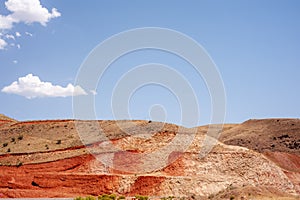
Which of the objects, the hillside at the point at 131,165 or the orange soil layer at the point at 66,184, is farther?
the hillside at the point at 131,165

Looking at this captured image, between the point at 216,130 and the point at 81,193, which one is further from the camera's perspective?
the point at 216,130

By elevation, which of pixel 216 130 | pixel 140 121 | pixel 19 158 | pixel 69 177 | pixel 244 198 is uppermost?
pixel 216 130

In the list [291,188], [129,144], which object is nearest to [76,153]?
[129,144]

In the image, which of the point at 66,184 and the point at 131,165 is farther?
the point at 131,165

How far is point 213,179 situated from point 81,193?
42.0 ft

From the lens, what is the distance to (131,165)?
47.1m

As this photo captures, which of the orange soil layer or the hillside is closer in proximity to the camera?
the orange soil layer

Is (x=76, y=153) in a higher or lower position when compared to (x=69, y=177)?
higher

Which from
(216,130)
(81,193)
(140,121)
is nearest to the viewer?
(81,193)

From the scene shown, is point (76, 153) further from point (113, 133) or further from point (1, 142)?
point (1, 142)

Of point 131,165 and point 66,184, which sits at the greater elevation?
point 131,165

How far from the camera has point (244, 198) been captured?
28.4 m

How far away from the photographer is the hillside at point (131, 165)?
40406 mm

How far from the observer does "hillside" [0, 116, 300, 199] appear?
4041 cm
